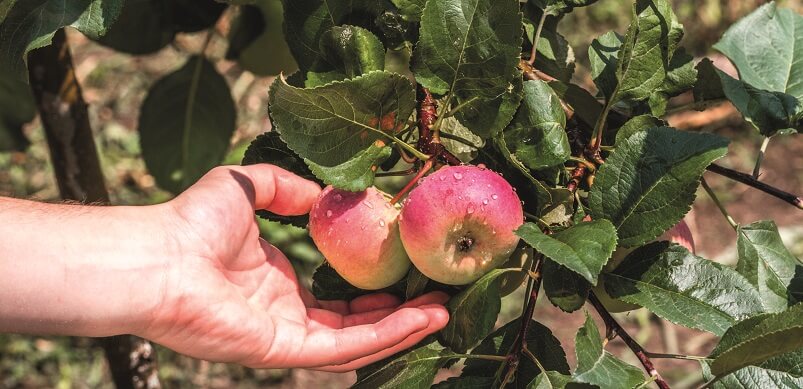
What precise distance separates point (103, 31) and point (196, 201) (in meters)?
0.19

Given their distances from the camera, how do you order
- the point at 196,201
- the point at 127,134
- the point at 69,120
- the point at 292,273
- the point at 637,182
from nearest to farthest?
the point at 637,182 → the point at 196,201 → the point at 292,273 → the point at 69,120 → the point at 127,134

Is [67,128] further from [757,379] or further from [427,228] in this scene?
[757,379]

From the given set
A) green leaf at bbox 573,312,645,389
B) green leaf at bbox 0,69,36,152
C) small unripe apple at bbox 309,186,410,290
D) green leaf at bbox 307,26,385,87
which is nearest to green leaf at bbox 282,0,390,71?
green leaf at bbox 307,26,385,87

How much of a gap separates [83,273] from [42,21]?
0.25 meters

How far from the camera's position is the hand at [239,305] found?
823 millimetres

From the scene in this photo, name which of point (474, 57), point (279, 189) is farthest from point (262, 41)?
point (474, 57)

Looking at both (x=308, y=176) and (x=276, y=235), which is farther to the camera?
(x=276, y=235)

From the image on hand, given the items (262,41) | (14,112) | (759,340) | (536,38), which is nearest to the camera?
(759,340)

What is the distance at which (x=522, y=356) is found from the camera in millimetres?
802

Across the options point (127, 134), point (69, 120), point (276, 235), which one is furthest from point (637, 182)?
point (127, 134)

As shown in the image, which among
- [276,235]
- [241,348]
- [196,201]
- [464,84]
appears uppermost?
[464,84]

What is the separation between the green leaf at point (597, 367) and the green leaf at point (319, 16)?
1.15 ft

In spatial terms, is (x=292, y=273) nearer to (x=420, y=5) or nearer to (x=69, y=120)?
(x=420, y=5)

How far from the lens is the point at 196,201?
2.77ft
